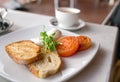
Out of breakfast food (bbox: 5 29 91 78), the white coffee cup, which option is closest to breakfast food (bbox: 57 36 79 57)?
breakfast food (bbox: 5 29 91 78)

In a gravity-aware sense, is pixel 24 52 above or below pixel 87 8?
above

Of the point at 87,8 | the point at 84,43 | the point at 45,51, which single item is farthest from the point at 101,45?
the point at 87,8

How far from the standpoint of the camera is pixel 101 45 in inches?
22.8

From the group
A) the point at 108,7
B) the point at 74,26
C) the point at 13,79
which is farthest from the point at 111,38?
the point at 108,7

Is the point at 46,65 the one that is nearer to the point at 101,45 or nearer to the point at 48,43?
the point at 48,43

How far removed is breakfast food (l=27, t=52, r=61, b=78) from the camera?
391 mm

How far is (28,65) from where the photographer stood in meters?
0.42

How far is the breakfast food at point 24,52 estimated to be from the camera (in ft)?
1.37

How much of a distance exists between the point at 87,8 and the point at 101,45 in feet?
5.94

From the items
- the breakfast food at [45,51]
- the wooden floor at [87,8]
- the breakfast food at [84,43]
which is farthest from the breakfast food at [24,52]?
the wooden floor at [87,8]

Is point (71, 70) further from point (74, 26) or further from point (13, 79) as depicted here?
point (74, 26)

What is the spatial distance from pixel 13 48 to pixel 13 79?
0.11 m

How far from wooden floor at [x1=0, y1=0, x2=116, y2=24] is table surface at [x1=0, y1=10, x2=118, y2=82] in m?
1.23

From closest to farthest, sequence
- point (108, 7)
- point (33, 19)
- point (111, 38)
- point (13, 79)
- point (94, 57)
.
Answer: point (13, 79), point (94, 57), point (111, 38), point (33, 19), point (108, 7)
